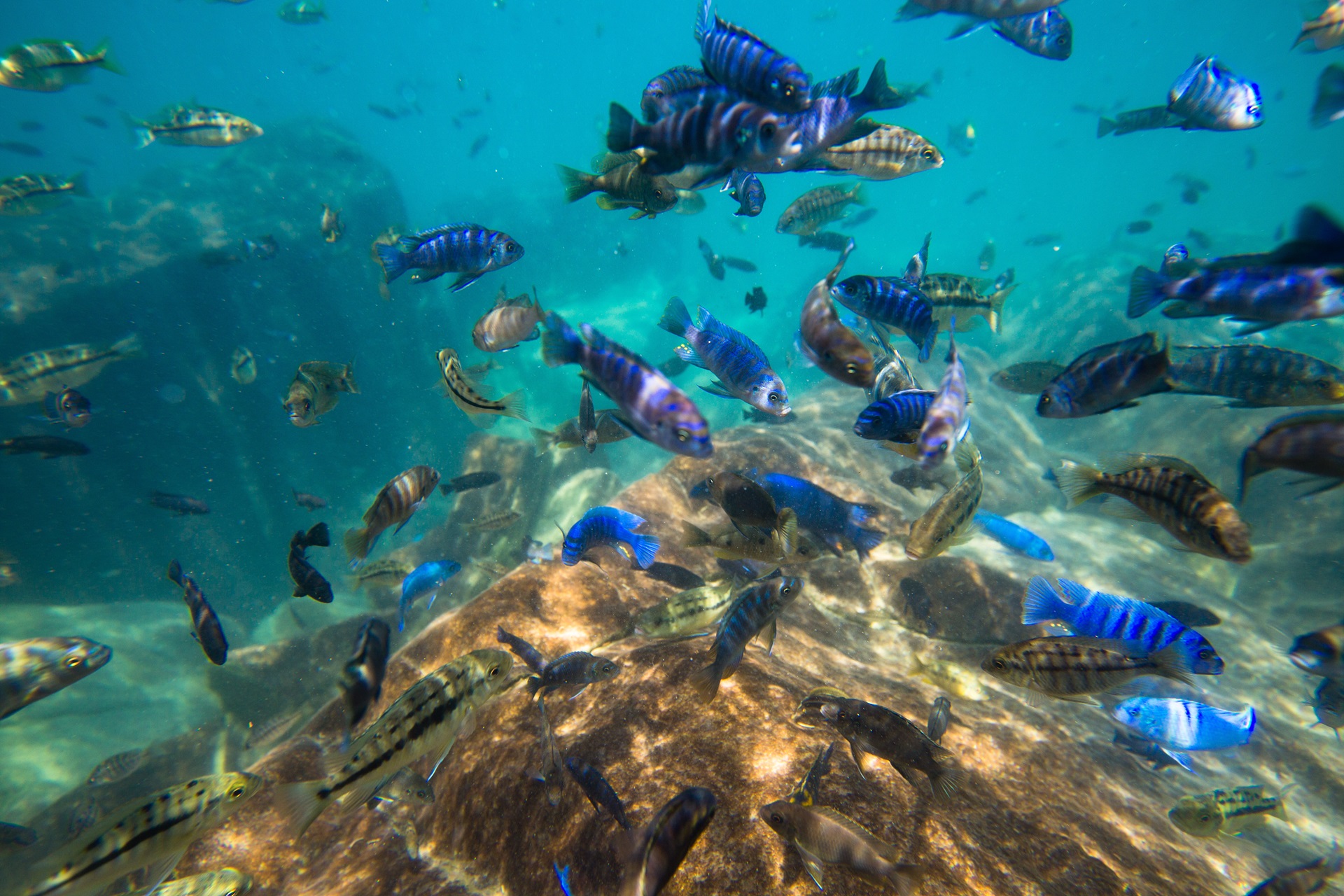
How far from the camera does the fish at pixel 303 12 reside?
12.1 metres

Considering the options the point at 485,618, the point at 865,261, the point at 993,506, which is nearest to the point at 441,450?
the point at 485,618

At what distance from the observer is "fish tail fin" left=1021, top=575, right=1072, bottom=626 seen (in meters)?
3.54

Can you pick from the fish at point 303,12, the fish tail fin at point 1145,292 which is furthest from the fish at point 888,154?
the fish at point 303,12

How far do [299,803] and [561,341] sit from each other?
2.24m

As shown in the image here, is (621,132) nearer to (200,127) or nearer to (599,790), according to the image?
(599,790)

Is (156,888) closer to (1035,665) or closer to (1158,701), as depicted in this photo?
(1035,665)

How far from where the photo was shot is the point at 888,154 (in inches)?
145

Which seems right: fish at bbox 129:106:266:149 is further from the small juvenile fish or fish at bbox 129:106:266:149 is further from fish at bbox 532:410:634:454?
the small juvenile fish

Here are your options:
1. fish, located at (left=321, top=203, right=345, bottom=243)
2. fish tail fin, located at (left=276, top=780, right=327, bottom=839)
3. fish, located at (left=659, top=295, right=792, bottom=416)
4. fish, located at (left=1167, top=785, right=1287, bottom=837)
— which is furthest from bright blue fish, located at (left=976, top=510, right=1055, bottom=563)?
fish, located at (left=321, top=203, right=345, bottom=243)

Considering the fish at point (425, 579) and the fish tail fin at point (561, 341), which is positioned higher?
the fish tail fin at point (561, 341)

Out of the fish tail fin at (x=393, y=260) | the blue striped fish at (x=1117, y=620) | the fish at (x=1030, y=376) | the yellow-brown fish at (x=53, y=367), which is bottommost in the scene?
the yellow-brown fish at (x=53, y=367)

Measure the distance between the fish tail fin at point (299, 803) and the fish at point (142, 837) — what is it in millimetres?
799

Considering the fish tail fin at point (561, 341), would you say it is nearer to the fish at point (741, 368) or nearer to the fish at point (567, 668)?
the fish at point (741, 368)

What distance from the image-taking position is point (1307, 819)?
4.59 m
